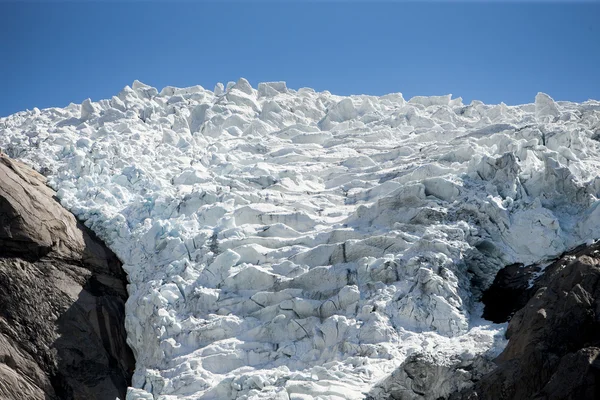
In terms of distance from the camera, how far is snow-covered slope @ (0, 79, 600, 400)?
21.4 m

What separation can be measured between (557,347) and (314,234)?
1122 cm

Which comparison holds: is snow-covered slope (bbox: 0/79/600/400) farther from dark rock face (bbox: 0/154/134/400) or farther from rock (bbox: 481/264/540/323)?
dark rock face (bbox: 0/154/134/400)

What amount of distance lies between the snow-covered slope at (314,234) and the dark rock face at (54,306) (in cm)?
89

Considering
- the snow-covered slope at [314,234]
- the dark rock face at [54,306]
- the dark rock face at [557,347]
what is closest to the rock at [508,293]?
the snow-covered slope at [314,234]

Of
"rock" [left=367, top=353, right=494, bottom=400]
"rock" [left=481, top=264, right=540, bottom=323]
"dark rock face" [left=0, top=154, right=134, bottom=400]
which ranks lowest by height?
"rock" [left=367, top=353, right=494, bottom=400]

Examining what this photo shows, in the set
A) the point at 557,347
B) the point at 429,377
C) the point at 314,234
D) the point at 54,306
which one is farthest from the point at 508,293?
the point at 54,306

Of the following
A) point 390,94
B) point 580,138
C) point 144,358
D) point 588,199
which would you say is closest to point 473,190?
point 588,199

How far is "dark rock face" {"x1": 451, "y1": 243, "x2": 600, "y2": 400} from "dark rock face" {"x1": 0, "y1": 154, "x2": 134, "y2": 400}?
39.1 ft

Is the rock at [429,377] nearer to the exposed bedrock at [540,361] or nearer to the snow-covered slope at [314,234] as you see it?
the exposed bedrock at [540,361]

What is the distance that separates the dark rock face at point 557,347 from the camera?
15.6m

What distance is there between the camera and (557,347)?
16688mm

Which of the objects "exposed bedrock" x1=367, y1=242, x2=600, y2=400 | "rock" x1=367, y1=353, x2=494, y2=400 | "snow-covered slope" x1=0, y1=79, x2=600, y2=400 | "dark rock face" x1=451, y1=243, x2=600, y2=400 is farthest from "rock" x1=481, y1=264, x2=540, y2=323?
"dark rock face" x1=451, y1=243, x2=600, y2=400

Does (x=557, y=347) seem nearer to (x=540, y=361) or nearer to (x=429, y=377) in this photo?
(x=540, y=361)

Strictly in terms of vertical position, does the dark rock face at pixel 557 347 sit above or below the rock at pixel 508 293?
below
